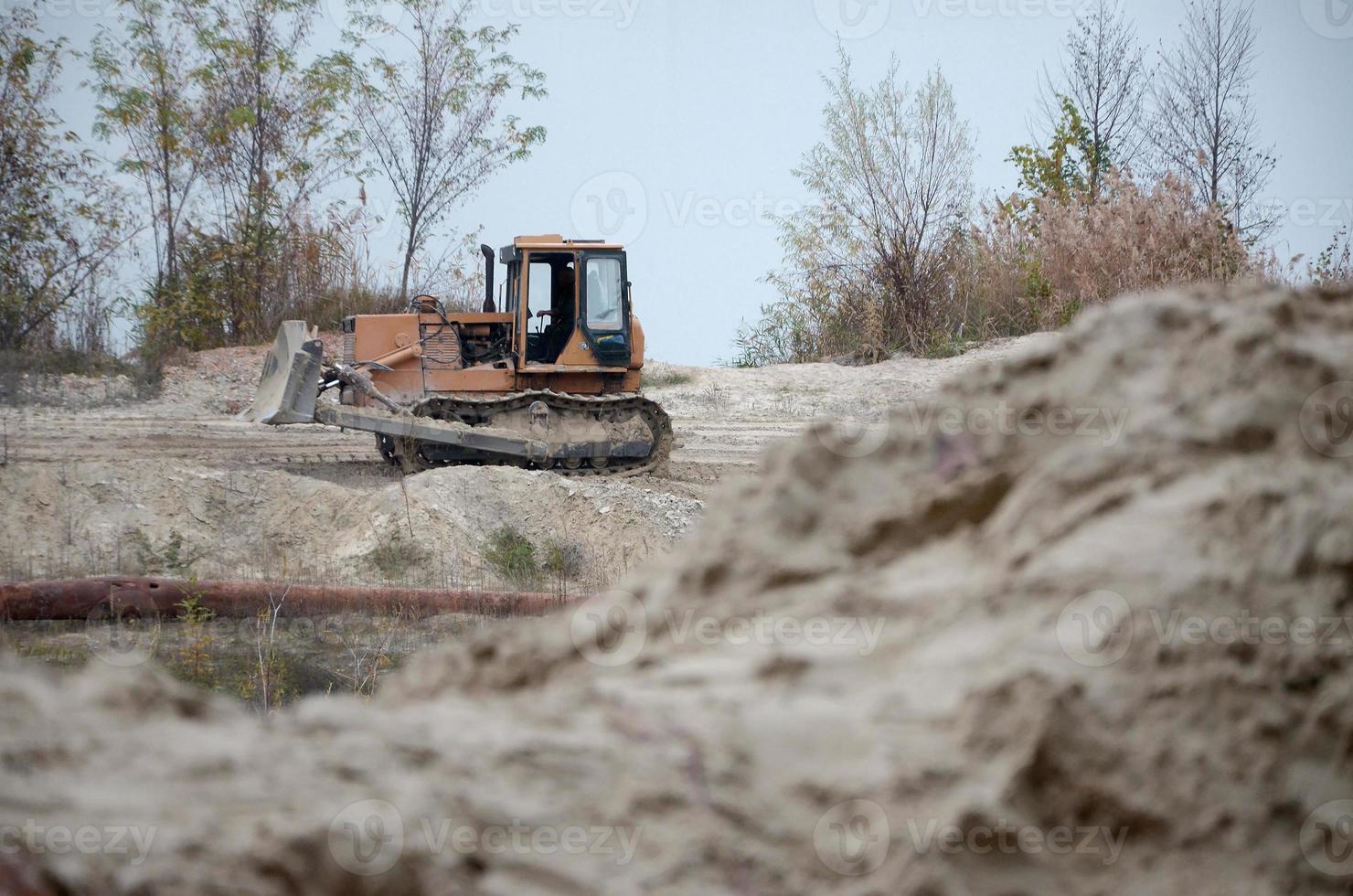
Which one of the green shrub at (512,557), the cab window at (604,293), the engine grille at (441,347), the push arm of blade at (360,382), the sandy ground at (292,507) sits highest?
the cab window at (604,293)

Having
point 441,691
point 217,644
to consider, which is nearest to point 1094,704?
point 441,691

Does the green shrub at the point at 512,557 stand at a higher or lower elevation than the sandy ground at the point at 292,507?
lower

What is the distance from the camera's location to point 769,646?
153 centimetres

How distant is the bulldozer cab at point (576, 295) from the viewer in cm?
1131

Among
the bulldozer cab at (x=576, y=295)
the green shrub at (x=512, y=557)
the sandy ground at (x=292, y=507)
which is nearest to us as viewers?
the sandy ground at (x=292, y=507)

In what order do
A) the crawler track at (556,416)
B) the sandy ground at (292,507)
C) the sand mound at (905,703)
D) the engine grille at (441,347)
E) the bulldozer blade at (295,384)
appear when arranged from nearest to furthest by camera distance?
the sand mound at (905,703)
the sandy ground at (292,507)
the bulldozer blade at (295,384)
the crawler track at (556,416)
the engine grille at (441,347)

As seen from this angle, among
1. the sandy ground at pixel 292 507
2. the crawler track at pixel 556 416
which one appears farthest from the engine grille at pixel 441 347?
the sandy ground at pixel 292 507

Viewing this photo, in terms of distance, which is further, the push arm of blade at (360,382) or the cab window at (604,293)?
the cab window at (604,293)

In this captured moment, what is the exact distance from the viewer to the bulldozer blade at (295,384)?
33.6 feet

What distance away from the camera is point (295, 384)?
1027 centimetres

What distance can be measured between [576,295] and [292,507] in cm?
395

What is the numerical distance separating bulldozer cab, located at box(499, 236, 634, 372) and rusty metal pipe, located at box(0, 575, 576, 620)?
→ 532cm

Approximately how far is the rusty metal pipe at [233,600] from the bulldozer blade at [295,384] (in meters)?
4.16

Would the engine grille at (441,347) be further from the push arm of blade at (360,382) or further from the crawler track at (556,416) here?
the push arm of blade at (360,382)
